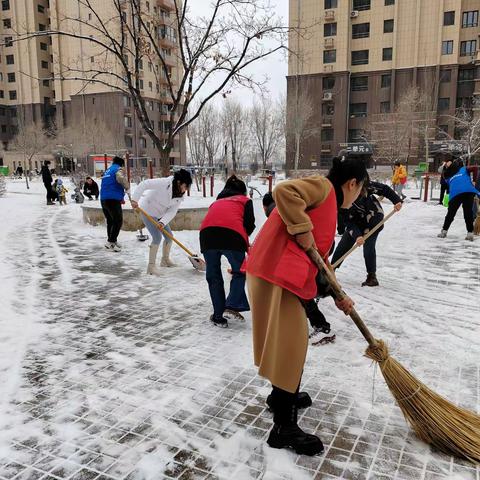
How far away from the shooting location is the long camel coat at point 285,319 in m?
2.17

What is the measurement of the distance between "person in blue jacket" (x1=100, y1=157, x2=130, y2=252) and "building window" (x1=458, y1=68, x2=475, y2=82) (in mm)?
42195

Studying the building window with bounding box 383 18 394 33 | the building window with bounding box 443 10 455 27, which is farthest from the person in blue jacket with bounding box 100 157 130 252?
the building window with bounding box 443 10 455 27

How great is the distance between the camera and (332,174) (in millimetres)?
2455

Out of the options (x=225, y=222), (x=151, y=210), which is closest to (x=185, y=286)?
(x=151, y=210)

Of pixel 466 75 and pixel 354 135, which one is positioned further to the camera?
pixel 354 135

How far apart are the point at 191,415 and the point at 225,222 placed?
2.00 metres

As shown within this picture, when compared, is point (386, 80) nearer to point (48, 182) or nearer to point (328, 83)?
point (328, 83)

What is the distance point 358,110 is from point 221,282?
4339 centimetres

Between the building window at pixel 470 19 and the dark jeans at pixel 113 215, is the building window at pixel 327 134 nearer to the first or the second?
the building window at pixel 470 19

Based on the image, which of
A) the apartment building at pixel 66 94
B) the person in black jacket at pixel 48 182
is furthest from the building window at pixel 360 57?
the person in black jacket at pixel 48 182

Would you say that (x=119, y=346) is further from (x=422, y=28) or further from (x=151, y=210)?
(x=422, y=28)

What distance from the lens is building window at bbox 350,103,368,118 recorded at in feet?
143

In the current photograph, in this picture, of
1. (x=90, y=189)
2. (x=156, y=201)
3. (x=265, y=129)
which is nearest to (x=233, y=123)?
(x=265, y=129)

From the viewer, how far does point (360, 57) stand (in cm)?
4300
